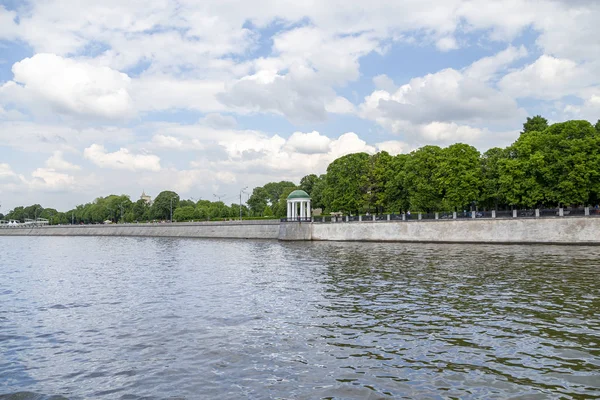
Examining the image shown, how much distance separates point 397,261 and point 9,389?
29.2 meters

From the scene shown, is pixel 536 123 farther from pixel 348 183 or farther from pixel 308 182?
pixel 308 182

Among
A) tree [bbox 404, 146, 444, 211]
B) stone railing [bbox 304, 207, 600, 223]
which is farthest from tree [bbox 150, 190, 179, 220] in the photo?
tree [bbox 404, 146, 444, 211]

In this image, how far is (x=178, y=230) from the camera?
4215 inches

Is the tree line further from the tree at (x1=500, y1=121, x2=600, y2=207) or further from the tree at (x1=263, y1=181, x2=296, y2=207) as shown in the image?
the tree at (x1=263, y1=181, x2=296, y2=207)

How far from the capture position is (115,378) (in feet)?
35.8

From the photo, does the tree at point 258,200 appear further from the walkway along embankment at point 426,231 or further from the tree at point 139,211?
the walkway along embankment at point 426,231

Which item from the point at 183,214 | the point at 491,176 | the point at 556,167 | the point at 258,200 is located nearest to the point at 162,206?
the point at 183,214

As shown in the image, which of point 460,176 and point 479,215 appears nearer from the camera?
point 479,215

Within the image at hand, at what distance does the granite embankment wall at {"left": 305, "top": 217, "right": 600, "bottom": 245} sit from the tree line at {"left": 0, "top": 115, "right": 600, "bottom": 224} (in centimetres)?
610

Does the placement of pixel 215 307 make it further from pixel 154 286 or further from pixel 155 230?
pixel 155 230

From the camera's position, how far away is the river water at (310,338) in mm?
10172

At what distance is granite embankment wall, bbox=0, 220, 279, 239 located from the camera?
283ft

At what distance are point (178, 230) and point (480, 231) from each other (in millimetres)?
71280

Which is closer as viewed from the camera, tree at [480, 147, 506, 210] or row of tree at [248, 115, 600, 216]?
row of tree at [248, 115, 600, 216]
